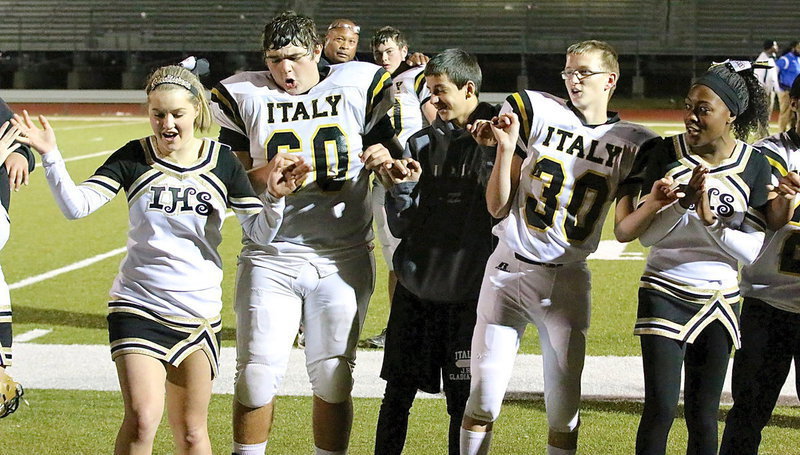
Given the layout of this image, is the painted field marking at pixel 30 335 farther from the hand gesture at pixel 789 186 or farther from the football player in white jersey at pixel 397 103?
the hand gesture at pixel 789 186

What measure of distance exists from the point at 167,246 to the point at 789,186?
5.92 ft

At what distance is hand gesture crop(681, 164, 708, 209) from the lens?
3.06 m

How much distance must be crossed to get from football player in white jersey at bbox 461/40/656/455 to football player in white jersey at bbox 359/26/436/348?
196 centimetres

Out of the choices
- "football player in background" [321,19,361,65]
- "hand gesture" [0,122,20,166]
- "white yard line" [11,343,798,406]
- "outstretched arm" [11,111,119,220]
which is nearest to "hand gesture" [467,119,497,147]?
"outstretched arm" [11,111,119,220]

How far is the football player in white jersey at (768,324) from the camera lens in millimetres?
3357

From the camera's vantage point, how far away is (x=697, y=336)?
→ 324 cm

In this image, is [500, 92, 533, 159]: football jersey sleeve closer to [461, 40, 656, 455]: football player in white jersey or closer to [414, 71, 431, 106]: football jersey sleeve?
[461, 40, 656, 455]: football player in white jersey

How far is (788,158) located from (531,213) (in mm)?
817

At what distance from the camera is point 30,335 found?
5.95 m

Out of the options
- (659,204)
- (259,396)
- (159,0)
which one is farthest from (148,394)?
(159,0)

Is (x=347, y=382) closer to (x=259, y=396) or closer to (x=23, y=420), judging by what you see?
(x=259, y=396)

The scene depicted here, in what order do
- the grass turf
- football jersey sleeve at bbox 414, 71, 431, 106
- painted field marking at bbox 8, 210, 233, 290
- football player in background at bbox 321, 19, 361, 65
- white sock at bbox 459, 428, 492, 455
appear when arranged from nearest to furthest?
white sock at bbox 459, 428, 492, 455, the grass turf, football player in background at bbox 321, 19, 361, 65, football jersey sleeve at bbox 414, 71, 431, 106, painted field marking at bbox 8, 210, 233, 290

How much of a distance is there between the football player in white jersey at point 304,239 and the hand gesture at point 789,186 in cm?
126

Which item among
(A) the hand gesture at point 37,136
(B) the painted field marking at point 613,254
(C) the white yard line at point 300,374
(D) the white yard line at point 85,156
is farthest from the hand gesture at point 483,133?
(D) the white yard line at point 85,156
